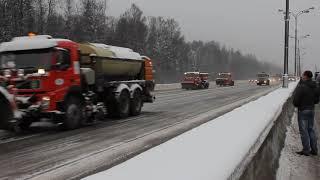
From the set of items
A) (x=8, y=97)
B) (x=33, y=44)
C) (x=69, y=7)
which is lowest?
(x=8, y=97)

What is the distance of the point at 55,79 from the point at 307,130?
6.77 metres

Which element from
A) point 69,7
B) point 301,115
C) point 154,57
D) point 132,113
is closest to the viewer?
point 301,115

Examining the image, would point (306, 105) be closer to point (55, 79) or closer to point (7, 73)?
point (55, 79)

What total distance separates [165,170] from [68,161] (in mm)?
4483

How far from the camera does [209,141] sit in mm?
9078

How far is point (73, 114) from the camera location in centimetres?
1549

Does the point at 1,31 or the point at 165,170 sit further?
the point at 1,31

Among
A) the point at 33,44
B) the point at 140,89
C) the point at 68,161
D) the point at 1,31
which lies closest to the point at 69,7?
the point at 1,31

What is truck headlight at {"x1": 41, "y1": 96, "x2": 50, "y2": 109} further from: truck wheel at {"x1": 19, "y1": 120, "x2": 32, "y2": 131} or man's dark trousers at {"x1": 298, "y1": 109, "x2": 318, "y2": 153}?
man's dark trousers at {"x1": 298, "y1": 109, "x2": 318, "y2": 153}

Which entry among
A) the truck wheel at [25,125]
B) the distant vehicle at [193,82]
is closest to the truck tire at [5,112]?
the truck wheel at [25,125]

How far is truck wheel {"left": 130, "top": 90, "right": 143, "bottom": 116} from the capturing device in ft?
66.9

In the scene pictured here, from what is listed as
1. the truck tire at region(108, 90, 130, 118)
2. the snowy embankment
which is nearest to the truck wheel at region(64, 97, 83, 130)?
the truck tire at region(108, 90, 130, 118)

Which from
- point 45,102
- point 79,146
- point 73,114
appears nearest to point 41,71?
point 45,102

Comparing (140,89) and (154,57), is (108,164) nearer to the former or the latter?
(140,89)
